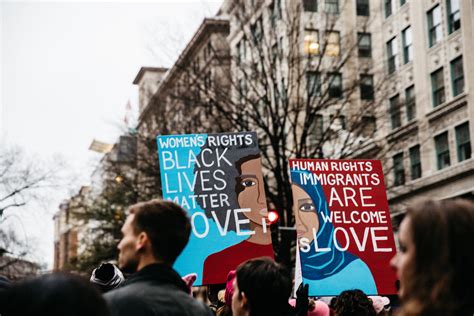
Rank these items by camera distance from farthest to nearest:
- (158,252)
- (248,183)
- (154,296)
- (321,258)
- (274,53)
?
(274,53), (248,183), (321,258), (158,252), (154,296)

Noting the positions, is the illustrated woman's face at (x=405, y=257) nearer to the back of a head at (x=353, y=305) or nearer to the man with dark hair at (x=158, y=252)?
the man with dark hair at (x=158, y=252)

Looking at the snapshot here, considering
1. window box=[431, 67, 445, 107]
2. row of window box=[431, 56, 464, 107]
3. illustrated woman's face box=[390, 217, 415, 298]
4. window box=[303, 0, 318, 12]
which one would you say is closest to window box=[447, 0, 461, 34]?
row of window box=[431, 56, 464, 107]

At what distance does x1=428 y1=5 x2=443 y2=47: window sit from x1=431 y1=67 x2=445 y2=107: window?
1.39 metres

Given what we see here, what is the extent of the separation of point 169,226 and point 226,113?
2236cm

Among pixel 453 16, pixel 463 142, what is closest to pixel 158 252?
pixel 463 142

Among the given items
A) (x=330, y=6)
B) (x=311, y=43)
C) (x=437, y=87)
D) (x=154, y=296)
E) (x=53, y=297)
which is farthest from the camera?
(x=330, y=6)

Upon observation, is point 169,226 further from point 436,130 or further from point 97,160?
point 97,160

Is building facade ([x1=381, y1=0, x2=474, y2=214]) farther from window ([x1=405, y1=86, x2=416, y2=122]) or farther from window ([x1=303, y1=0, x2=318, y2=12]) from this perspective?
window ([x1=303, y1=0, x2=318, y2=12])

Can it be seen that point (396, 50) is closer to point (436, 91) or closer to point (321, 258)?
point (436, 91)

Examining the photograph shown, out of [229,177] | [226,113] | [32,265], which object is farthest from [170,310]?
[32,265]

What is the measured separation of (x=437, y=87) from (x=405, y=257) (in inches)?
1261

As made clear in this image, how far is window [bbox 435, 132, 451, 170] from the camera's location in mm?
32328

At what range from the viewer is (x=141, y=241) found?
386cm

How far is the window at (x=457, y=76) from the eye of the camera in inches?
1248
